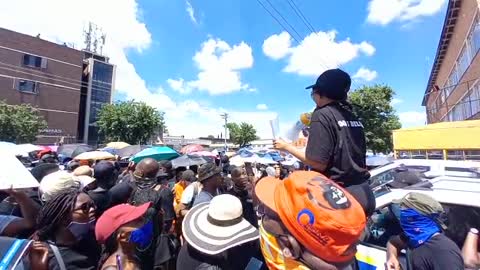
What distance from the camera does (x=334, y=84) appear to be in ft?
6.22

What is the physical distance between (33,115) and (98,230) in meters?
39.1

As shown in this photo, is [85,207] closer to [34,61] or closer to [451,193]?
[451,193]

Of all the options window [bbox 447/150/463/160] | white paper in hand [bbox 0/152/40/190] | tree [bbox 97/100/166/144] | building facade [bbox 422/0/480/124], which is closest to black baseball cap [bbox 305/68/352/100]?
white paper in hand [bbox 0/152/40/190]

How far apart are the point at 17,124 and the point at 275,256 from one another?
38.4 meters

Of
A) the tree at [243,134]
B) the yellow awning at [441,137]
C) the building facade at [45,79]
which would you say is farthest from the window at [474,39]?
the tree at [243,134]

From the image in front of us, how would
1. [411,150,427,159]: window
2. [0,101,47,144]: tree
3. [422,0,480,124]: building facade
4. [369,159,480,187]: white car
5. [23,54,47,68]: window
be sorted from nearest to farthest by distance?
[369,159,480,187]: white car, [411,150,427,159]: window, [422,0,480,124]: building facade, [0,101,47,144]: tree, [23,54,47,68]: window

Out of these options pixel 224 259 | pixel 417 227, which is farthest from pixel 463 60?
pixel 224 259

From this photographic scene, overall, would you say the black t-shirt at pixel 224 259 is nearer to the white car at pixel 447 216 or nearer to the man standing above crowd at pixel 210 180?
the white car at pixel 447 216

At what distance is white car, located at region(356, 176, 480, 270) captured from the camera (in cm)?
262

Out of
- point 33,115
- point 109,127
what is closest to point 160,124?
point 109,127

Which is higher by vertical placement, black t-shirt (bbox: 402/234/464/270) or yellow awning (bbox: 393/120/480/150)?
yellow awning (bbox: 393/120/480/150)

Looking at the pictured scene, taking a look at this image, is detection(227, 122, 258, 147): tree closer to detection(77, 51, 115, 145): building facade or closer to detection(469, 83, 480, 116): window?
detection(77, 51, 115, 145): building facade

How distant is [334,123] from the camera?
179 centimetres

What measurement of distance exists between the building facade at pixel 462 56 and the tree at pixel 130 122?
2948 centimetres
